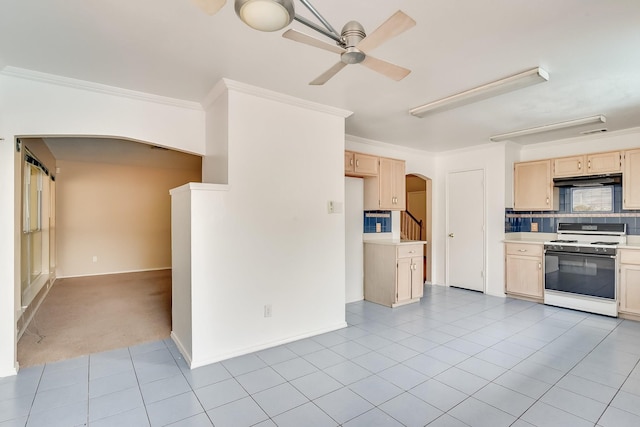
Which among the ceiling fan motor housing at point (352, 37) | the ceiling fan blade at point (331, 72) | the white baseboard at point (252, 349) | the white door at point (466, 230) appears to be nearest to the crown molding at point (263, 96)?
the ceiling fan blade at point (331, 72)

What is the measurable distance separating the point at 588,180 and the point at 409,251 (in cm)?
279

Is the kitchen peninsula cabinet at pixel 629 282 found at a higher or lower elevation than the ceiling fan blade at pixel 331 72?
lower

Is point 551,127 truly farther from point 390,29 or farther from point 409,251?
point 390,29

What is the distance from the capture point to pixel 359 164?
4656 millimetres

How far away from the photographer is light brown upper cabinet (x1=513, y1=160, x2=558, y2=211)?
508 centimetres

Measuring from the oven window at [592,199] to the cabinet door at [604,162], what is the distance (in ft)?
1.34

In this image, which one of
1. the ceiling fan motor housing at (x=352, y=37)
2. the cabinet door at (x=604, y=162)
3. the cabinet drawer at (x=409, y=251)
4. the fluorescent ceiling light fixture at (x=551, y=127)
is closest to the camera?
the ceiling fan motor housing at (x=352, y=37)

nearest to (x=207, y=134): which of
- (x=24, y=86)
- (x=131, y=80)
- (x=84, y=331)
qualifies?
(x=131, y=80)

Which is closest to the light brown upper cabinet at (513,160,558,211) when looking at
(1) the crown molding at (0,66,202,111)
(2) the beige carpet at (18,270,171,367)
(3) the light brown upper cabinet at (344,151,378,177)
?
Answer: (3) the light brown upper cabinet at (344,151,378,177)

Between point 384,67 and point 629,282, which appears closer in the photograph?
point 384,67

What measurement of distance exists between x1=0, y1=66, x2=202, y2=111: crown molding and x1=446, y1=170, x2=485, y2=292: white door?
4.60 meters

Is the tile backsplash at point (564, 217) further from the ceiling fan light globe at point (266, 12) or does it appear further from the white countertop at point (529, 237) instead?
the ceiling fan light globe at point (266, 12)

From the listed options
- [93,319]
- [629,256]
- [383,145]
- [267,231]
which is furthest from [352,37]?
[629,256]

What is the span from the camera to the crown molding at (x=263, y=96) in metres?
3.03
